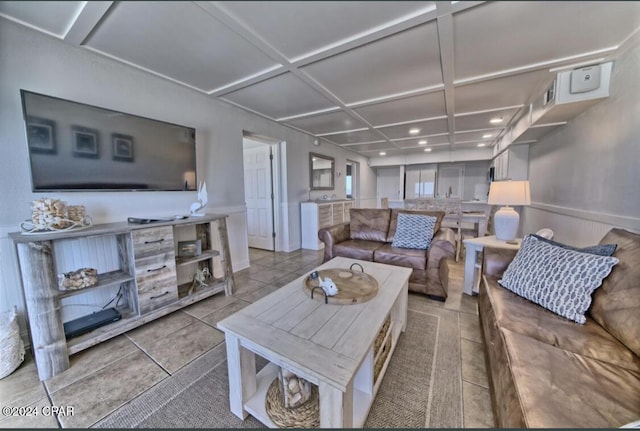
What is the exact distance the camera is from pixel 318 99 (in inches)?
106

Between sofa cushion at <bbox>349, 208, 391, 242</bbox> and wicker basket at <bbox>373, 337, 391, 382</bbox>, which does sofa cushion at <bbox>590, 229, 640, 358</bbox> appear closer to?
wicker basket at <bbox>373, 337, 391, 382</bbox>

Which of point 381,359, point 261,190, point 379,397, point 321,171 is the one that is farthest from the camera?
point 321,171

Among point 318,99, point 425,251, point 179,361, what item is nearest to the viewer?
point 179,361

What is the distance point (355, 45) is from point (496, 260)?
6.49 ft

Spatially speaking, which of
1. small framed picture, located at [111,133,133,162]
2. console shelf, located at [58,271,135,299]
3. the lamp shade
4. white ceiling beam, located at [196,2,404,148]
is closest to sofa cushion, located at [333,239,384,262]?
the lamp shade

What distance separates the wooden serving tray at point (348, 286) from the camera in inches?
53.4

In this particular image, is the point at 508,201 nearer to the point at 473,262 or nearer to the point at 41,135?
the point at 473,262

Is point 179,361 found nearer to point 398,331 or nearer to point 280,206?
point 398,331

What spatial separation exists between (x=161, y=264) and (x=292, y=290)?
1.25 meters

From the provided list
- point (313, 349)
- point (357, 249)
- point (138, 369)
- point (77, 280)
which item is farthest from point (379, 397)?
point (77, 280)

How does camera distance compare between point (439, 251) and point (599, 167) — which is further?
point (439, 251)

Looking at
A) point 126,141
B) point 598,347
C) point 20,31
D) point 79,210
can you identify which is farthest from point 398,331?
Result: point 20,31

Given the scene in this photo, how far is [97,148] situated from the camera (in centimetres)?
178

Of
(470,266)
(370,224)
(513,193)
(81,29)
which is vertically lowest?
(470,266)
